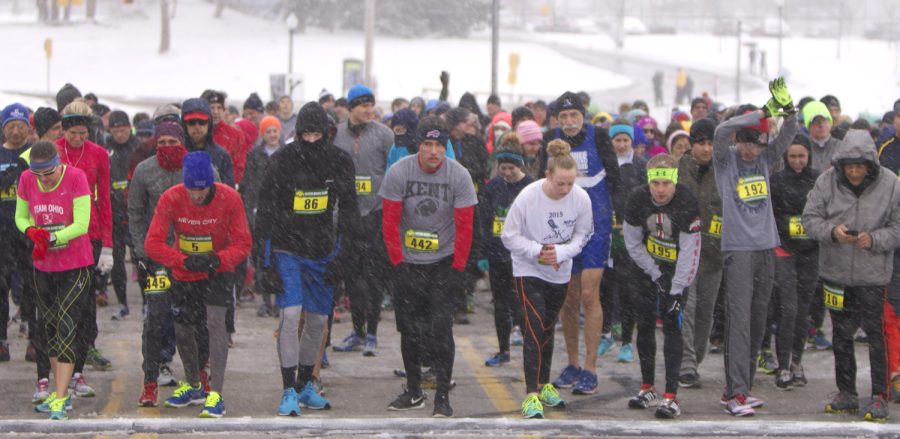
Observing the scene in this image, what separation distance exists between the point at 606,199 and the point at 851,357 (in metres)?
2.33

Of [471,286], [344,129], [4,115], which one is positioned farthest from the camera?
[471,286]

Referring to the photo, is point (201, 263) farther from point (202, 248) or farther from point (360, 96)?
point (360, 96)

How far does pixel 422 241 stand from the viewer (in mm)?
8914

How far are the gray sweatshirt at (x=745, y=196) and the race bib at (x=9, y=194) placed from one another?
17.7 feet

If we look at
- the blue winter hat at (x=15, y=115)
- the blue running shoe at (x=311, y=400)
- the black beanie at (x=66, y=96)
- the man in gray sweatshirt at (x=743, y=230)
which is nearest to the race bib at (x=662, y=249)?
the man in gray sweatshirt at (x=743, y=230)

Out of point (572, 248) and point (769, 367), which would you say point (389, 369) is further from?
point (769, 367)

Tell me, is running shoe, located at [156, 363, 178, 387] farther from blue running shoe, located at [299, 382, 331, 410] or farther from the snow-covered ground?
the snow-covered ground

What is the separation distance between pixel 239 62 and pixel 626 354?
58680 mm

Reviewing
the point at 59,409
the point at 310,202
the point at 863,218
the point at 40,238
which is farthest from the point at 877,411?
the point at 40,238

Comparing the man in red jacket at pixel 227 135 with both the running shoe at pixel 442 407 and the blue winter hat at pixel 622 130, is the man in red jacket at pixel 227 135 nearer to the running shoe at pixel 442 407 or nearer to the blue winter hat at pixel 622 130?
the blue winter hat at pixel 622 130

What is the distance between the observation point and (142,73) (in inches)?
2579

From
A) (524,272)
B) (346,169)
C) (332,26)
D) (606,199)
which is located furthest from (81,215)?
(332,26)

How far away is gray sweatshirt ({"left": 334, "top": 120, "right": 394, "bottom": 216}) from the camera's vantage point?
1143 cm

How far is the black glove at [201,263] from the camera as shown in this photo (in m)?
8.51
